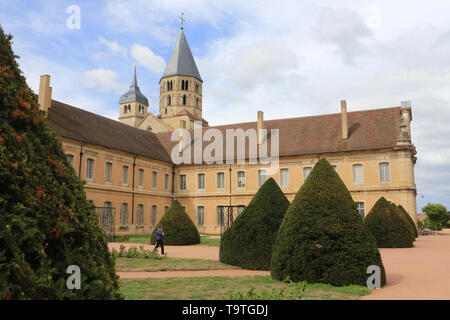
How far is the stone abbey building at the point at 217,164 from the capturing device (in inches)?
1049

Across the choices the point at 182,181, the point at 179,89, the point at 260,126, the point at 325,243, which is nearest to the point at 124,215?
the point at 182,181

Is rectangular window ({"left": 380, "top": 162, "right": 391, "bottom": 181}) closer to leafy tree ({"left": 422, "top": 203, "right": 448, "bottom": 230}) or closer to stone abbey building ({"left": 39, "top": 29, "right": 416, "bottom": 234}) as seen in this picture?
stone abbey building ({"left": 39, "top": 29, "right": 416, "bottom": 234})

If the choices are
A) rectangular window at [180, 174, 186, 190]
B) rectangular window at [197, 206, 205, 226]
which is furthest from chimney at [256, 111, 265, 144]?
rectangular window at [197, 206, 205, 226]

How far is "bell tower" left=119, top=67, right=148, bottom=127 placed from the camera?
81.4 m

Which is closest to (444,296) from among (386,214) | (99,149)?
(386,214)

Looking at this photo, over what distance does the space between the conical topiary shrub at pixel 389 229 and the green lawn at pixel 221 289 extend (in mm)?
11024

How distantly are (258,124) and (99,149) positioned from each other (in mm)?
13688

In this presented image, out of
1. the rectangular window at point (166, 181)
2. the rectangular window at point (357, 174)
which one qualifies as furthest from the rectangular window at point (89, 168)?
the rectangular window at point (357, 174)

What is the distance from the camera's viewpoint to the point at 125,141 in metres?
30.7

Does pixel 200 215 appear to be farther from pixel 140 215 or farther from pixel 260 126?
pixel 260 126

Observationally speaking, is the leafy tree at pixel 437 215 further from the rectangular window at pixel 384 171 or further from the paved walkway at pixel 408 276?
the paved walkway at pixel 408 276

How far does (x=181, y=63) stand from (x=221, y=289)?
5638cm

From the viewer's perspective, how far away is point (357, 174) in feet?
95.8

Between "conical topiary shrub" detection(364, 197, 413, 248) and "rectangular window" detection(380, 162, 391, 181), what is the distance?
442 inches
